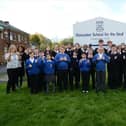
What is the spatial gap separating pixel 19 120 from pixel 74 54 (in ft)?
16.0

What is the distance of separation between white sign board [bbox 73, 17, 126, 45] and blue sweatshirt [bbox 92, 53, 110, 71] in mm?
6092

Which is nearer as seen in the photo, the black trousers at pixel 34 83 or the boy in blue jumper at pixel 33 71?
the boy in blue jumper at pixel 33 71

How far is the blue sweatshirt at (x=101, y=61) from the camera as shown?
12227 millimetres

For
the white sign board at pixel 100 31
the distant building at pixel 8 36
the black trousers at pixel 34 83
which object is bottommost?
the black trousers at pixel 34 83

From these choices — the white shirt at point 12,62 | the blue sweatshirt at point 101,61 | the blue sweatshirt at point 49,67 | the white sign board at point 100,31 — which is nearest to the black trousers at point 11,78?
the white shirt at point 12,62

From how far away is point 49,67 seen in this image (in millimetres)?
12789

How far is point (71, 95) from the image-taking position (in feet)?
39.8

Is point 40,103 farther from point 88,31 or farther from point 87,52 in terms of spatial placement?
point 88,31

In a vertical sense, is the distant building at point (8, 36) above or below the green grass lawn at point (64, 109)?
above

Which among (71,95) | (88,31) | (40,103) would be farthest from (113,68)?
(88,31)

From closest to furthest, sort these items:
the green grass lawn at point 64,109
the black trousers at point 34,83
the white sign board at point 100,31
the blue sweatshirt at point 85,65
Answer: the green grass lawn at point 64,109, the blue sweatshirt at point 85,65, the black trousers at point 34,83, the white sign board at point 100,31

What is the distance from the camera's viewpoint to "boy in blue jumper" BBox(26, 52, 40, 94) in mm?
12797

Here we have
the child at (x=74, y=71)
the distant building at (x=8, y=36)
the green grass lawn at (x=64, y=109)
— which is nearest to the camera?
the green grass lawn at (x=64, y=109)

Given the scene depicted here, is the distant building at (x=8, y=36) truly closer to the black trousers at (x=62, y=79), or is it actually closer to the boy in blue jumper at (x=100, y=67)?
the black trousers at (x=62, y=79)
